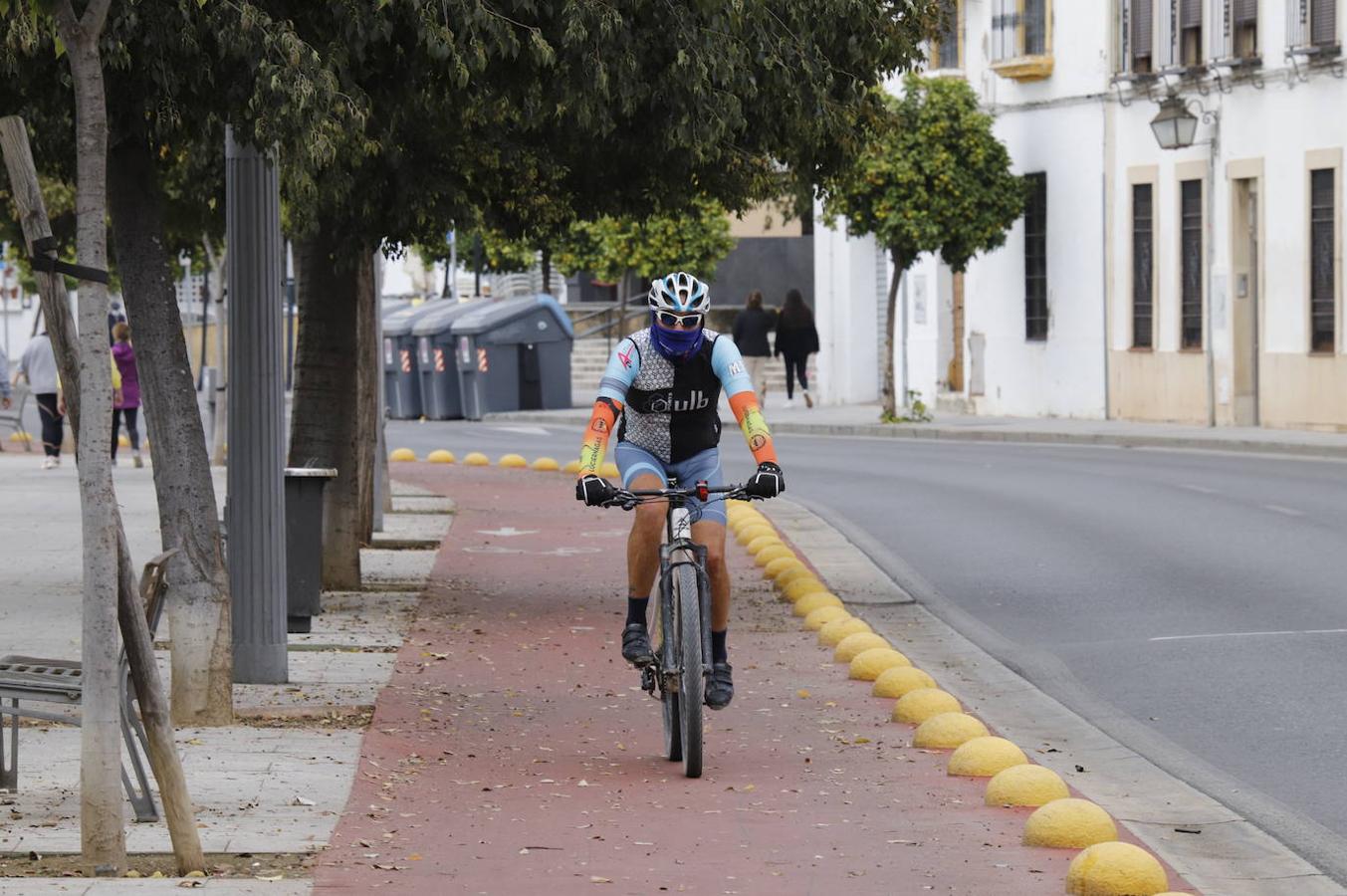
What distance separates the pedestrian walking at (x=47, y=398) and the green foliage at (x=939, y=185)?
1157cm

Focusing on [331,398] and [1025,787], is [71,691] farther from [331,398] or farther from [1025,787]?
[331,398]

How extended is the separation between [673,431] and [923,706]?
1493 millimetres

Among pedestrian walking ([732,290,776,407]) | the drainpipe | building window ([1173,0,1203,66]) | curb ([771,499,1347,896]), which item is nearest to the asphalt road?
curb ([771,499,1347,896])

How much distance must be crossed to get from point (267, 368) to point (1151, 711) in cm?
386

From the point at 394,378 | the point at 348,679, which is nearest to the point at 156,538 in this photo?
the point at 348,679

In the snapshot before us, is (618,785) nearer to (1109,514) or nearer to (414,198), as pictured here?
(414,198)

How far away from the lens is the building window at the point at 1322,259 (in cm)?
3070

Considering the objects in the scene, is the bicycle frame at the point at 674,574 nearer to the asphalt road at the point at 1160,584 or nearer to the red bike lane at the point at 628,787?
the red bike lane at the point at 628,787

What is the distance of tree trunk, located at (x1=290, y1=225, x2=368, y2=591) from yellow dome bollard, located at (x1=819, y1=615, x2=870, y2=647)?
3.38 m

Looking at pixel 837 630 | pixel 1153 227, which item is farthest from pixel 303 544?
pixel 1153 227

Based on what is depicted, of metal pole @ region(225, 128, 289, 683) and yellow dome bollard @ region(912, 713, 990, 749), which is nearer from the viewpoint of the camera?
yellow dome bollard @ region(912, 713, 990, 749)

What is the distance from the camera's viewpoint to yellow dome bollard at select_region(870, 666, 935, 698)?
10359 mm

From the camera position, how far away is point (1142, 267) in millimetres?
35312

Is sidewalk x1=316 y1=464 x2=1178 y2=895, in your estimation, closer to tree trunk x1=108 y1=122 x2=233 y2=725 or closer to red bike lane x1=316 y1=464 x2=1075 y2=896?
red bike lane x1=316 y1=464 x2=1075 y2=896
